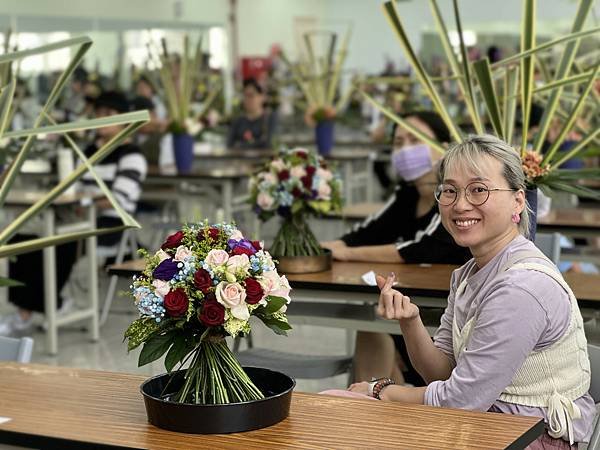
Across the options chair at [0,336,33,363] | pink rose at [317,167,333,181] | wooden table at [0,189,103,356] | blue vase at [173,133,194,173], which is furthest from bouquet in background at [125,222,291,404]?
blue vase at [173,133,194,173]

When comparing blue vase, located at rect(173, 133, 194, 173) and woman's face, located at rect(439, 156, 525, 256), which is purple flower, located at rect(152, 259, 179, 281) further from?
blue vase, located at rect(173, 133, 194, 173)

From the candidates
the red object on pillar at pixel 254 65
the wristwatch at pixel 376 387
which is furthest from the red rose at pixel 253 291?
the red object on pillar at pixel 254 65

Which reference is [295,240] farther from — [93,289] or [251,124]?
[251,124]

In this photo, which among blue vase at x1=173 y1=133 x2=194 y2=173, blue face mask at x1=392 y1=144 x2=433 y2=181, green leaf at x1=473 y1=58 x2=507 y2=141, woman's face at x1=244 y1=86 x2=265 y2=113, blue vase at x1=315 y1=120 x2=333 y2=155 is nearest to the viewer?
green leaf at x1=473 y1=58 x2=507 y2=141

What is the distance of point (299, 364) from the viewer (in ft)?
12.0

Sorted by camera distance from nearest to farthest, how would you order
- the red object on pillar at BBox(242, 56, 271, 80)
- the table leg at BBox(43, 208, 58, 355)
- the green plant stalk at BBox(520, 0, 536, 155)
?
the green plant stalk at BBox(520, 0, 536, 155)
the table leg at BBox(43, 208, 58, 355)
the red object on pillar at BBox(242, 56, 271, 80)

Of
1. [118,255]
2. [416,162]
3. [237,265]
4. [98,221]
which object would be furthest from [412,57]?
[118,255]

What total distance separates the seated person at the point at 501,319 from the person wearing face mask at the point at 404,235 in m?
1.42

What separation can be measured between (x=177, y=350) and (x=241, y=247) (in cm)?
23

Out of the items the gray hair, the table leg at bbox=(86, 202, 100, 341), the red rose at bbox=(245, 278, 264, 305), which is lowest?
the table leg at bbox=(86, 202, 100, 341)

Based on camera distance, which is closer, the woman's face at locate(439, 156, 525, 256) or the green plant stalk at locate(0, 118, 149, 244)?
the woman's face at locate(439, 156, 525, 256)

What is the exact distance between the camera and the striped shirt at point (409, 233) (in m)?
4.04

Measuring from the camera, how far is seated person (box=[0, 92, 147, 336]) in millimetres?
6230

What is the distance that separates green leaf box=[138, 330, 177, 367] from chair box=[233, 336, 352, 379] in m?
1.45
